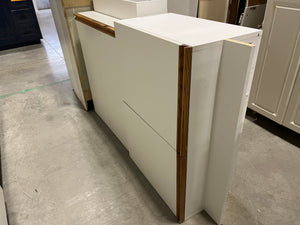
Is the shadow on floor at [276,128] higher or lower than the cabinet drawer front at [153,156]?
lower

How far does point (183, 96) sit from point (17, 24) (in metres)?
4.60

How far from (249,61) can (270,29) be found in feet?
3.81

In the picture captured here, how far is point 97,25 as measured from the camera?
58.5 inches

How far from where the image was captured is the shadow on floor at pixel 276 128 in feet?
6.16

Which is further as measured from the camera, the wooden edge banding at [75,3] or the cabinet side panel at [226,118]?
the wooden edge banding at [75,3]

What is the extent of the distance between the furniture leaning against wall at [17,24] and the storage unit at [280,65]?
169 inches

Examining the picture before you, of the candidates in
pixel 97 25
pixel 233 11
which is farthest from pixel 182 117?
pixel 233 11

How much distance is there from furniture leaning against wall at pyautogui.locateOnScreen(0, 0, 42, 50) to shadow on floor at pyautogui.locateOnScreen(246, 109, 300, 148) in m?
4.33

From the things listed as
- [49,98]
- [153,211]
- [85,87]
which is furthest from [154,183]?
[49,98]

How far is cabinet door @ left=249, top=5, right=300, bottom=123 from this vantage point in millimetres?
1587

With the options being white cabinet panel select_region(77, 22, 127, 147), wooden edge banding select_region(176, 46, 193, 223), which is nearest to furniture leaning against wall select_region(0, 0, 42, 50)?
white cabinet panel select_region(77, 22, 127, 147)

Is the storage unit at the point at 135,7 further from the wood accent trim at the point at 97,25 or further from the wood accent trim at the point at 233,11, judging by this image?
the wood accent trim at the point at 233,11

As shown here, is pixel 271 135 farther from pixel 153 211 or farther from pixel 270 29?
pixel 153 211

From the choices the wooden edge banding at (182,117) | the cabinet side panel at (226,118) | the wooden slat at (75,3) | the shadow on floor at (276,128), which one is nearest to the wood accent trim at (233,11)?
the shadow on floor at (276,128)
